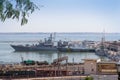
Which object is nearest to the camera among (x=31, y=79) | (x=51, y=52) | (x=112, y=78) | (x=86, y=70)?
(x=112, y=78)

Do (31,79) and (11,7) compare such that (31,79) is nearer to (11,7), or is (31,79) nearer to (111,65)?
(111,65)

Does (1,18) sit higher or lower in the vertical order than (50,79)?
higher

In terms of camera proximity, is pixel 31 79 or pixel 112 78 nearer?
pixel 112 78

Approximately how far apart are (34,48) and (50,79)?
81904 mm

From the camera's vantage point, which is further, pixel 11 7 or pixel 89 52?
pixel 89 52

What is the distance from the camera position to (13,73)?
38000 mm

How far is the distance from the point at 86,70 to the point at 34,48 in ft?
259

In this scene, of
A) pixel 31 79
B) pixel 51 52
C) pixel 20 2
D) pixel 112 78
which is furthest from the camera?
pixel 51 52

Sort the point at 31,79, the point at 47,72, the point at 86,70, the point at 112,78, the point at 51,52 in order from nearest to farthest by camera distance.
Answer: the point at 112,78, the point at 31,79, the point at 86,70, the point at 47,72, the point at 51,52

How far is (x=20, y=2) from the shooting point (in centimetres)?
885

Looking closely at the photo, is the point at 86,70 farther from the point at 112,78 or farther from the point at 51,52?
the point at 51,52

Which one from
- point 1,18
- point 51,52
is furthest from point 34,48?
point 1,18

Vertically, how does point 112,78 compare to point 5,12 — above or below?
below

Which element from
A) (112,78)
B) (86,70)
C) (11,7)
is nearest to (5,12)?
(11,7)
